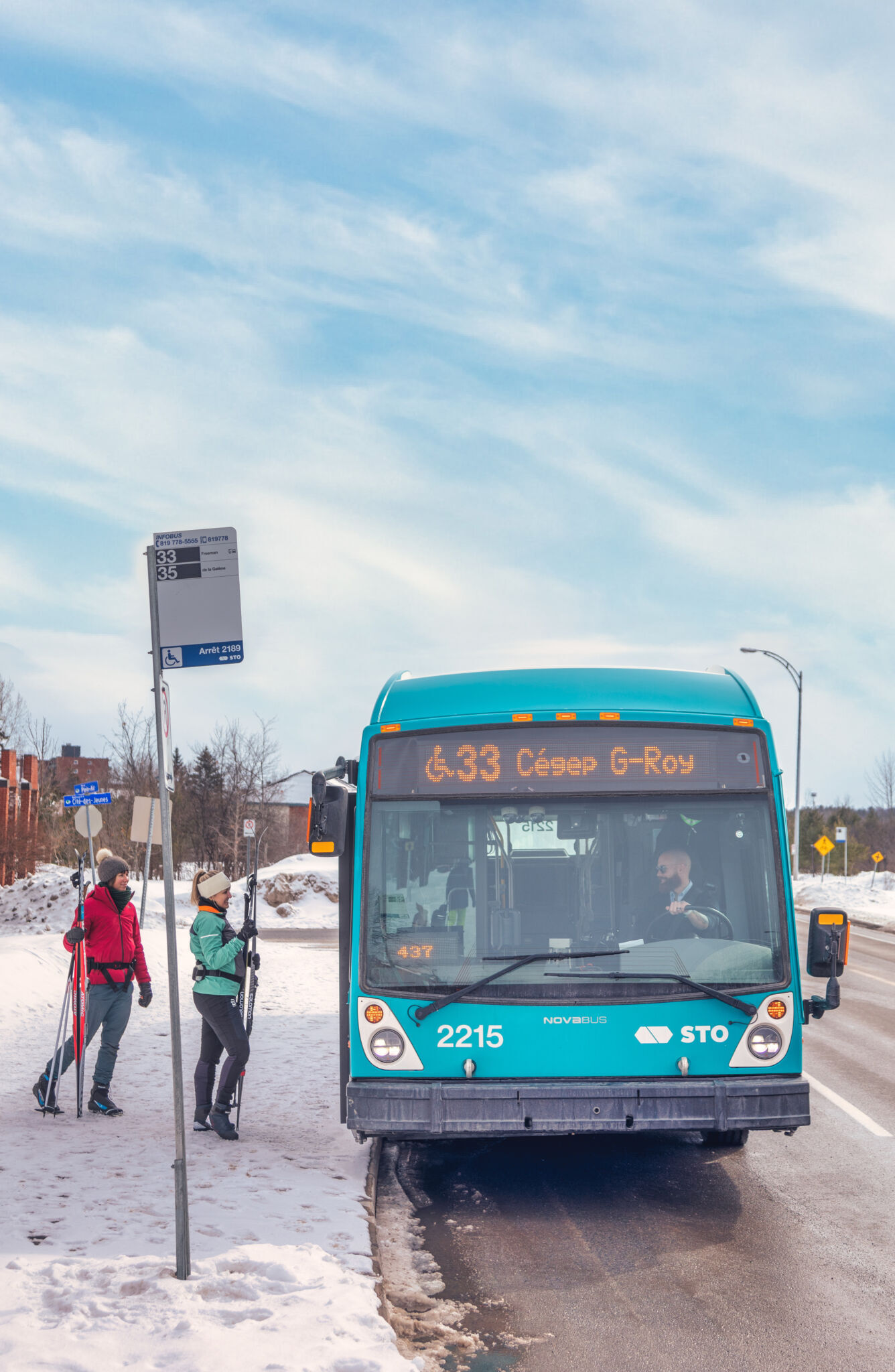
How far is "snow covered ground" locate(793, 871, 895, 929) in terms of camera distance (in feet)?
130

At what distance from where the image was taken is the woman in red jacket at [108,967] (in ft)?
28.4

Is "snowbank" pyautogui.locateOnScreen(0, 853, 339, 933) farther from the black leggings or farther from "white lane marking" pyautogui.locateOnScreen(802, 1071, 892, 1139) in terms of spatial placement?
the black leggings

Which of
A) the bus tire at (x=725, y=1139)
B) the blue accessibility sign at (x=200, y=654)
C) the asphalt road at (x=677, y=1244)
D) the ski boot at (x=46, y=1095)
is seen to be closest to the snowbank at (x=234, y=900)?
the ski boot at (x=46, y=1095)

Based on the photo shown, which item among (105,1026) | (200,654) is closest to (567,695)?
(200,654)

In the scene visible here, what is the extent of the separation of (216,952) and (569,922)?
2.65 m

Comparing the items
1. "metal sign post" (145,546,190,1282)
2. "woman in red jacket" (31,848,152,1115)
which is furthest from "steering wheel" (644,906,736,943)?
"woman in red jacket" (31,848,152,1115)

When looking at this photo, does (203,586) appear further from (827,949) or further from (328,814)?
(827,949)

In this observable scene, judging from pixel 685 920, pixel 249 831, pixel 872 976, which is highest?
pixel 249 831

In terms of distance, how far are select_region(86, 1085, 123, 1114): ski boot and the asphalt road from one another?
7.16 feet

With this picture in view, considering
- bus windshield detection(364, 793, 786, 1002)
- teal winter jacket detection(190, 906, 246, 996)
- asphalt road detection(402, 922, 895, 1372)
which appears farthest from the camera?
teal winter jacket detection(190, 906, 246, 996)

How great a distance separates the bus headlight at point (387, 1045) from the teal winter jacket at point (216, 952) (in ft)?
5.76

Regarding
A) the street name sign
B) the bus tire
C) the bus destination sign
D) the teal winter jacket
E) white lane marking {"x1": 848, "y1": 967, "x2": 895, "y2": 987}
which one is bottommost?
white lane marking {"x1": 848, "y1": 967, "x2": 895, "y2": 987}

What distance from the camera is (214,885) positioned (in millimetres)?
8133

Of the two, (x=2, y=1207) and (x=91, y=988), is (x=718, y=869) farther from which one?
(x=91, y=988)
